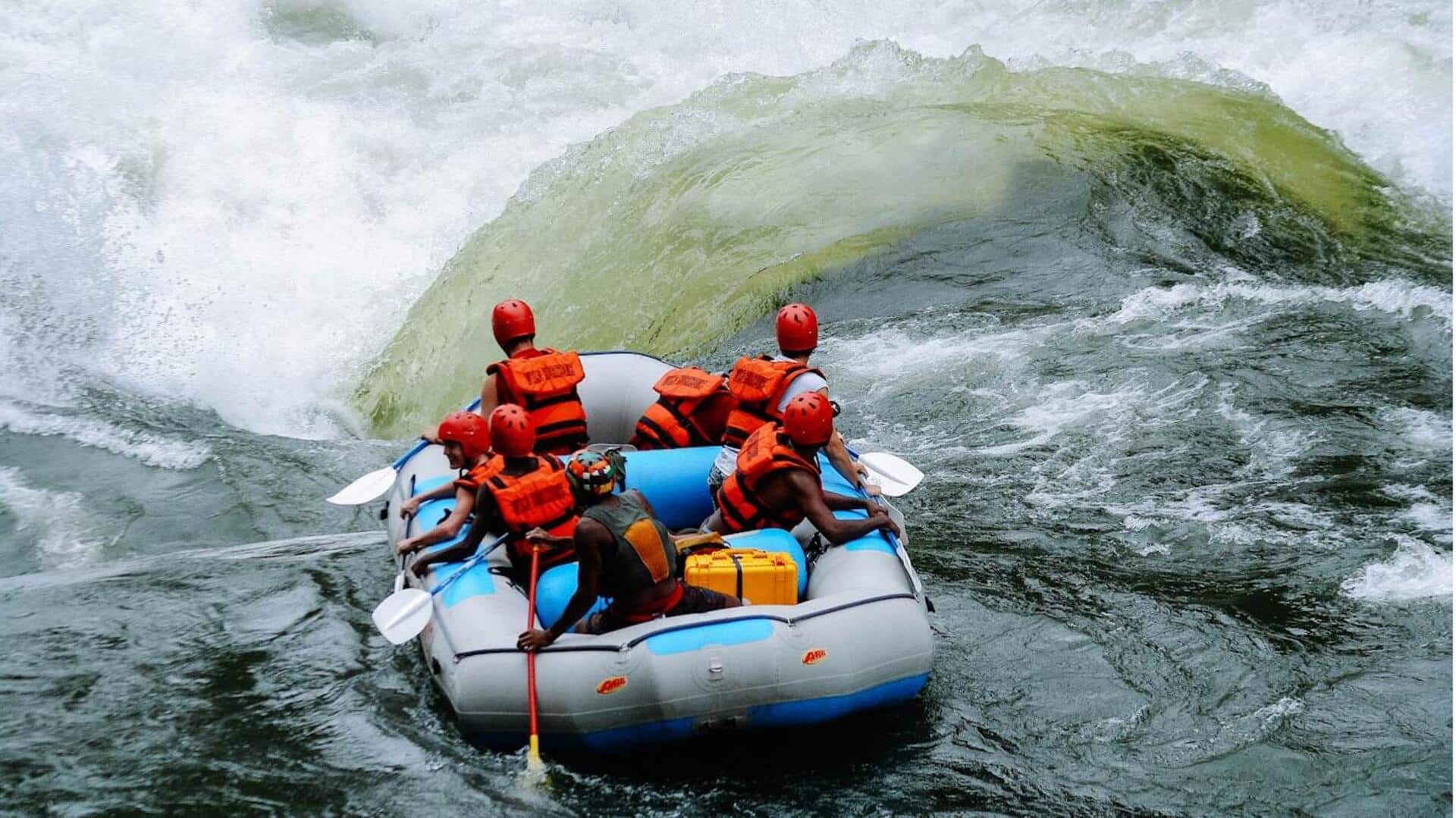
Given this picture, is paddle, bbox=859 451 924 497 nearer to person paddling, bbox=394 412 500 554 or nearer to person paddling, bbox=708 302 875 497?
person paddling, bbox=708 302 875 497

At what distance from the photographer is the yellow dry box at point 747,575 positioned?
5301 millimetres

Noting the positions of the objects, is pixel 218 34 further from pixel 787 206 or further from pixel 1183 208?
pixel 1183 208

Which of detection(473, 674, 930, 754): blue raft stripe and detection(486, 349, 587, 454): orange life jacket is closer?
detection(473, 674, 930, 754): blue raft stripe

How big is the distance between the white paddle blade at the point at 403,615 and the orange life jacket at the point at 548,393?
1.21m

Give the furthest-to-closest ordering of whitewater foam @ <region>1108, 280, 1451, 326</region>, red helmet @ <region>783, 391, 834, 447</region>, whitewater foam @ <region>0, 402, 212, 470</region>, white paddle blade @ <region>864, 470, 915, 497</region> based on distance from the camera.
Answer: whitewater foam @ <region>0, 402, 212, 470</region>, whitewater foam @ <region>1108, 280, 1451, 326</region>, white paddle blade @ <region>864, 470, 915, 497</region>, red helmet @ <region>783, 391, 834, 447</region>

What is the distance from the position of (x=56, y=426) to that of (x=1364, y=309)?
29.0ft

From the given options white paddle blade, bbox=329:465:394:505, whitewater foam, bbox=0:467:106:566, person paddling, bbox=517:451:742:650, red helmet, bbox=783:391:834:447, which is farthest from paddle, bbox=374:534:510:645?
whitewater foam, bbox=0:467:106:566

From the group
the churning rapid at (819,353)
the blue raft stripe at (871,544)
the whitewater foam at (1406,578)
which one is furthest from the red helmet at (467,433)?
the whitewater foam at (1406,578)

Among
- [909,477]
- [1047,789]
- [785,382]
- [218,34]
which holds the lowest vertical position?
[1047,789]

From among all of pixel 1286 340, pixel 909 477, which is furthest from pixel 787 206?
pixel 909 477

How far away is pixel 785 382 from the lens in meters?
6.26

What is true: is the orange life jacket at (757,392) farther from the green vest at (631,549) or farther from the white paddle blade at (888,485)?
the green vest at (631,549)

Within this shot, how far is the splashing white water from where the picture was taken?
11695 millimetres

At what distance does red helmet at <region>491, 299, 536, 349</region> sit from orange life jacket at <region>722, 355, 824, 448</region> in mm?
1037
